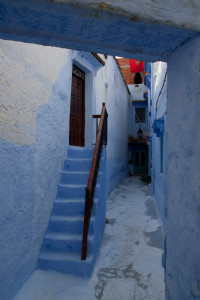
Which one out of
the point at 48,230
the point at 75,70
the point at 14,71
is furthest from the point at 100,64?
the point at 48,230

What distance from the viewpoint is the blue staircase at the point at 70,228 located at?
11.0 ft

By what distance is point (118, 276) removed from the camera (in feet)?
10.8

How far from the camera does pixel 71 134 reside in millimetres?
6223

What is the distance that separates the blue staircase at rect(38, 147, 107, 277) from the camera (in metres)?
3.35

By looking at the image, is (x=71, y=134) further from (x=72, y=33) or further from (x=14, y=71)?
(x=72, y=33)

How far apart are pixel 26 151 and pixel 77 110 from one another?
3780 mm

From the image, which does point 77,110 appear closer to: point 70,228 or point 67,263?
point 70,228

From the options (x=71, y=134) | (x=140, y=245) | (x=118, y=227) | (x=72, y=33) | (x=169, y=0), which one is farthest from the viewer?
(x=71, y=134)

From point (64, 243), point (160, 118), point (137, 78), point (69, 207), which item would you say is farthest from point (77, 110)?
point (137, 78)

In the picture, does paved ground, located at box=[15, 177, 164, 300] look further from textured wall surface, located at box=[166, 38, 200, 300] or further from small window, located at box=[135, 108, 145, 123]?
small window, located at box=[135, 108, 145, 123]

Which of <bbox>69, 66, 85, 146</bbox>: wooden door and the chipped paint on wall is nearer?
the chipped paint on wall

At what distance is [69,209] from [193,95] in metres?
3.40

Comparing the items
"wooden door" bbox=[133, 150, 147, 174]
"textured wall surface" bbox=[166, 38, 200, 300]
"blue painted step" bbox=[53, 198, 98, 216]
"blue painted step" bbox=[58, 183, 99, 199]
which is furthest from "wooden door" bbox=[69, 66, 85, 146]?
"wooden door" bbox=[133, 150, 147, 174]

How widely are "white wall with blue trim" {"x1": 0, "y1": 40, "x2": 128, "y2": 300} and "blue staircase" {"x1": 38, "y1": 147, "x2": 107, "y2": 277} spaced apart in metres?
0.19
